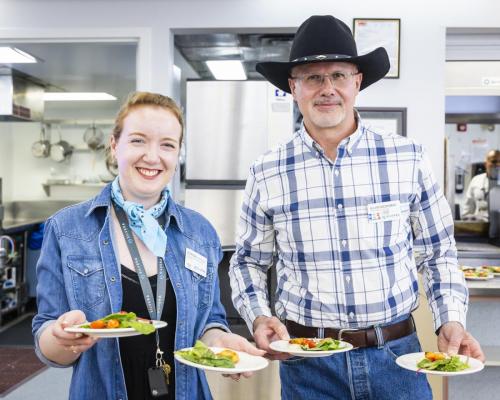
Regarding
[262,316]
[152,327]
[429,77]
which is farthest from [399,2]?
[152,327]

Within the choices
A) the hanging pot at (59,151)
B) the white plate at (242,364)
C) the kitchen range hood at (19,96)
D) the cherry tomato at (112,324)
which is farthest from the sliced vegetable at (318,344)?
the hanging pot at (59,151)

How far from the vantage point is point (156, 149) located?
1477 mm

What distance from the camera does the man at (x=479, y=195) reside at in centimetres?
427

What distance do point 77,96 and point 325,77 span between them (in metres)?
7.86

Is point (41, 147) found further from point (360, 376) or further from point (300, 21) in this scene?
point (360, 376)

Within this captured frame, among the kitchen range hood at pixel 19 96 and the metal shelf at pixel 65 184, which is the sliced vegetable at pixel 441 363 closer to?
the kitchen range hood at pixel 19 96

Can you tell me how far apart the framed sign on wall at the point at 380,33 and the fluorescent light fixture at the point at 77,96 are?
19.2 feet

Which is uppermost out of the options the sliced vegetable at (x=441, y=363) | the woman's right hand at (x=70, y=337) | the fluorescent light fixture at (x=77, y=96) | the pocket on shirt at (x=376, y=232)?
the fluorescent light fixture at (x=77, y=96)

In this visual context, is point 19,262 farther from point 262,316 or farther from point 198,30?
point 262,316

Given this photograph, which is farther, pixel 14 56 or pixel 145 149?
pixel 14 56

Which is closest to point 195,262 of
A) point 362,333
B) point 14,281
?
point 362,333

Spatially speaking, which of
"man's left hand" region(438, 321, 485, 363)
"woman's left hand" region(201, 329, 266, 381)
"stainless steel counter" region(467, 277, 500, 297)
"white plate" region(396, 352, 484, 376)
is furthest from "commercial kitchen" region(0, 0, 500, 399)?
"woman's left hand" region(201, 329, 266, 381)

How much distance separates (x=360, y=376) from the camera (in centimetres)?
160

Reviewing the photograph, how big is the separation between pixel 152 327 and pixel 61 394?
129 inches
